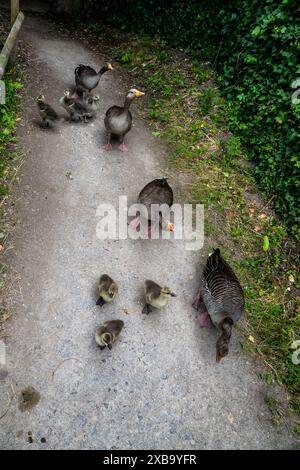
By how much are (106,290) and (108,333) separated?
72cm

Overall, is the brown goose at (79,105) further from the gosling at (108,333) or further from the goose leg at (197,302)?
the gosling at (108,333)

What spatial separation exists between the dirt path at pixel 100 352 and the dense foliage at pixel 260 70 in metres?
2.70

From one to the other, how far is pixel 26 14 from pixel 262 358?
1203 centimetres

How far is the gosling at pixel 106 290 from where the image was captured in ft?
18.8

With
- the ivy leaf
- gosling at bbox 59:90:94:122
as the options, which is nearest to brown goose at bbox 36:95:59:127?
gosling at bbox 59:90:94:122

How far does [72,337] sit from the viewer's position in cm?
555

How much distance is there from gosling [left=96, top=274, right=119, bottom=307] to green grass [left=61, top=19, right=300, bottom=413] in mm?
2230

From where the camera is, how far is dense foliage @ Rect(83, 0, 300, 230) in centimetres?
772

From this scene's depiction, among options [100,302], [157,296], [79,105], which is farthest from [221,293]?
[79,105]

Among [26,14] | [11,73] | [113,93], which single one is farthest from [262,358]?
[26,14]

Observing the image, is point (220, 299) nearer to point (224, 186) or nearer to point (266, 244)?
point (266, 244)

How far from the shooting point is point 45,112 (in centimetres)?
800

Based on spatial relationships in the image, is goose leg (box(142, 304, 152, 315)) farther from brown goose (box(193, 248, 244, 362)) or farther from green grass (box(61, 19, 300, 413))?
green grass (box(61, 19, 300, 413))

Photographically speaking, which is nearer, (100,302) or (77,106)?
(100,302)
